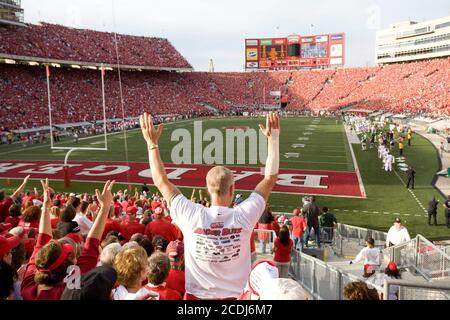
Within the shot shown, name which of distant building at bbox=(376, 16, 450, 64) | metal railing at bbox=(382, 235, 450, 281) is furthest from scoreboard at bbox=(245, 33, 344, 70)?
metal railing at bbox=(382, 235, 450, 281)

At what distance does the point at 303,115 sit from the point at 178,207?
182 feet

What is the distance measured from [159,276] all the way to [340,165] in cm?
1890

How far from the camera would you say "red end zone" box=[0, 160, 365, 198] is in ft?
52.4

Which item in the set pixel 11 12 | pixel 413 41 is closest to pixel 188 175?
pixel 11 12

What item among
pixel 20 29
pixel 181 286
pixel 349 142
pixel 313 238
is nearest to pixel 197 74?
pixel 20 29

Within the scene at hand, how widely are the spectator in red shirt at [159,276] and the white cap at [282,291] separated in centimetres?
98

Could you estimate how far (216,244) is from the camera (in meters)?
2.47

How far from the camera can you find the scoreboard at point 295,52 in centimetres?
7031

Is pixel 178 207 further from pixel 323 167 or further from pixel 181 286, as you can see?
pixel 323 167

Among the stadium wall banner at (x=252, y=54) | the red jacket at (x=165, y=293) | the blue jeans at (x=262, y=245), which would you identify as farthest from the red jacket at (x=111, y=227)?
Result: the stadium wall banner at (x=252, y=54)

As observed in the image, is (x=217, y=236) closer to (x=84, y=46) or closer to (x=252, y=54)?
(x=84, y=46)

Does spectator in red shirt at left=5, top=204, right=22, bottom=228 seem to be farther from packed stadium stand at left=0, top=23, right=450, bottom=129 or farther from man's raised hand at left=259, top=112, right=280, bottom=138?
packed stadium stand at left=0, top=23, right=450, bottom=129

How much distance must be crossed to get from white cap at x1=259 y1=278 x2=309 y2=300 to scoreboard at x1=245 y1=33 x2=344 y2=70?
72.9 m

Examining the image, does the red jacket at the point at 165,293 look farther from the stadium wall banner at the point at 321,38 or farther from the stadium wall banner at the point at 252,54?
the stadium wall banner at the point at 252,54
